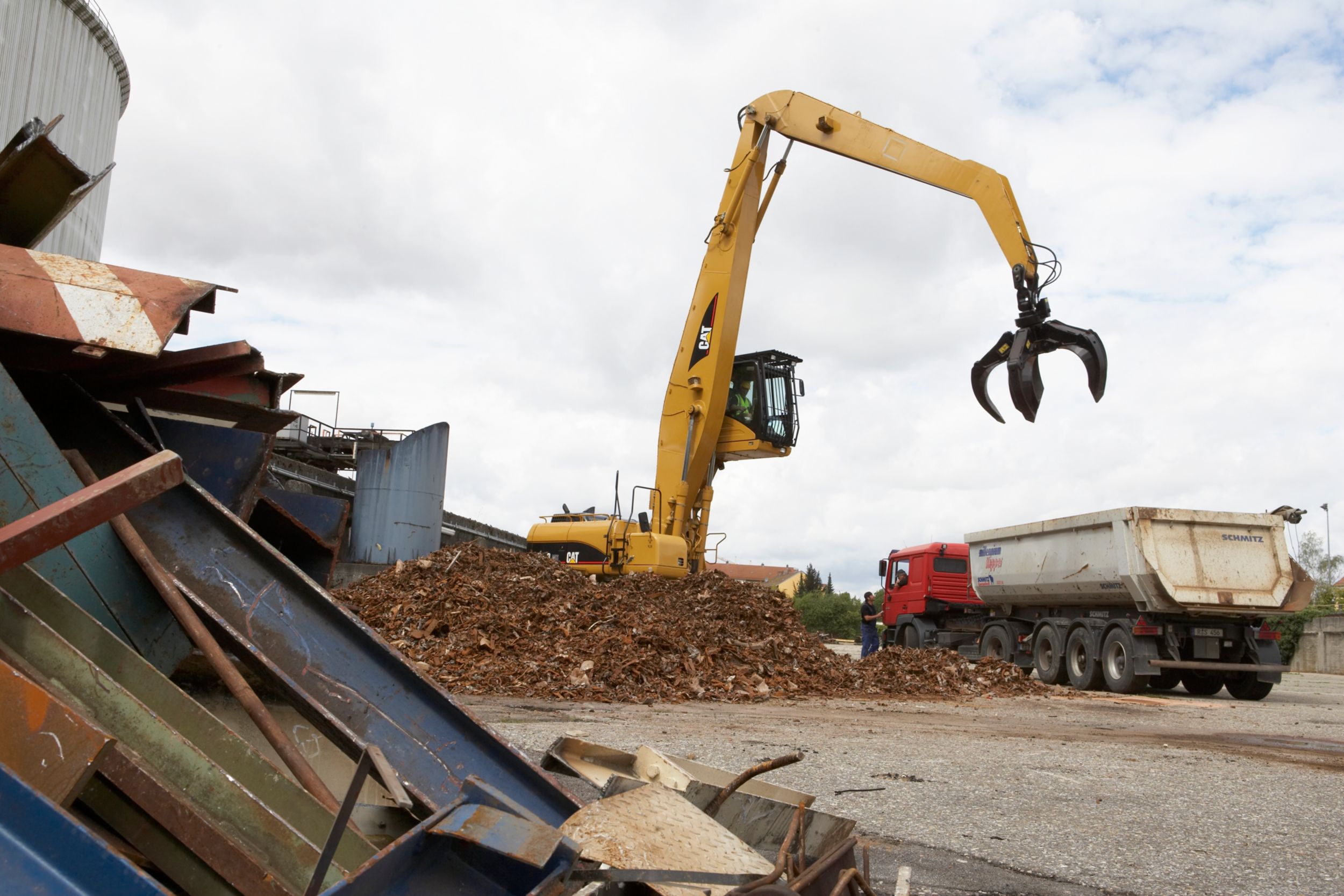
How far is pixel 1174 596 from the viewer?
13.3 m

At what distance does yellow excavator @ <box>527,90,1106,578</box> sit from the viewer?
13.8 metres

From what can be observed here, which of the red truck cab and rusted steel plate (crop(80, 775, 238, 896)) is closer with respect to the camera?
rusted steel plate (crop(80, 775, 238, 896))

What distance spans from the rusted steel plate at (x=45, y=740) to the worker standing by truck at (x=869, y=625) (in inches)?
694

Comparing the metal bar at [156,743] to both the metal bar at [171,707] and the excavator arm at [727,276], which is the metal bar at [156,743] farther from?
the excavator arm at [727,276]

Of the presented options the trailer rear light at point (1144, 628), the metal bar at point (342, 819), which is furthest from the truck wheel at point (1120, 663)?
the metal bar at point (342, 819)

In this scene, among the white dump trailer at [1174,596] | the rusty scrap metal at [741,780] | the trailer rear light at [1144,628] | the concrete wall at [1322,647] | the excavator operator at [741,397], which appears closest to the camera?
the rusty scrap metal at [741,780]

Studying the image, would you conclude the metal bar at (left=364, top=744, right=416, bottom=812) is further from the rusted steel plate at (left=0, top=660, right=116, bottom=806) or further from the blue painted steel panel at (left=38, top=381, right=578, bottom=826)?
the rusted steel plate at (left=0, top=660, right=116, bottom=806)

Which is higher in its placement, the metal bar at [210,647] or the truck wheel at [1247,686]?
the metal bar at [210,647]

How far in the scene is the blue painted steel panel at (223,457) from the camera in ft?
11.0

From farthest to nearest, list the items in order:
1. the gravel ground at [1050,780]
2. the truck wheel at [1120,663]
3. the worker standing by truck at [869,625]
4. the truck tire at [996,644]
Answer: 1. the worker standing by truck at [869,625]
2. the truck tire at [996,644]
3. the truck wheel at [1120,663]
4. the gravel ground at [1050,780]

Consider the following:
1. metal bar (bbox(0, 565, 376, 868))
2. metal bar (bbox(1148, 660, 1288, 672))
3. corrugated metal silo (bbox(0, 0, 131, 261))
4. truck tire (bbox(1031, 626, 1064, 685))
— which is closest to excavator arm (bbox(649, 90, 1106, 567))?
truck tire (bbox(1031, 626, 1064, 685))

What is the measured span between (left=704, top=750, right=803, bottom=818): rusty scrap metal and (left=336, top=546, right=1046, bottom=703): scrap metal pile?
703 cm

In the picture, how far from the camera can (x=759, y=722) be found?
8633 millimetres

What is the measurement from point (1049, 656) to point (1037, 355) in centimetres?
745
